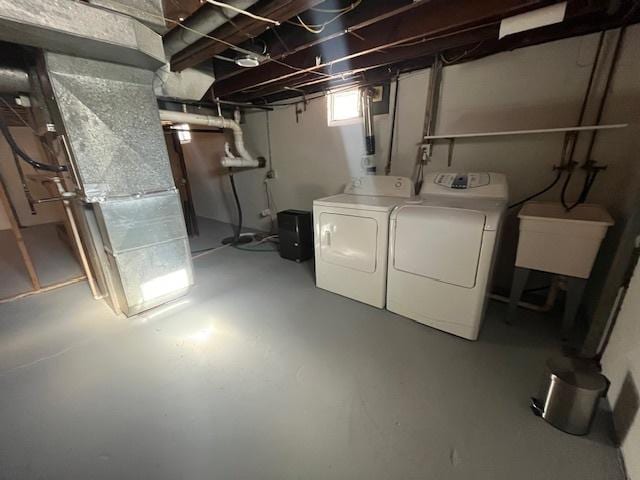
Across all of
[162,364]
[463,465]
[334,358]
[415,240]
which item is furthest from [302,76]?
[463,465]

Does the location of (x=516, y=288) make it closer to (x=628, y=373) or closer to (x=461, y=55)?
(x=628, y=373)

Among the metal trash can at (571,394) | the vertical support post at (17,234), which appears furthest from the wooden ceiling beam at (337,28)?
the vertical support post at (17,234)

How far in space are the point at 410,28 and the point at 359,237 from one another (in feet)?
4.99

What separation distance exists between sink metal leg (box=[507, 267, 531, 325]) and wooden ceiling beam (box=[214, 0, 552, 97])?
1.61 metres

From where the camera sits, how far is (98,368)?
171 cm

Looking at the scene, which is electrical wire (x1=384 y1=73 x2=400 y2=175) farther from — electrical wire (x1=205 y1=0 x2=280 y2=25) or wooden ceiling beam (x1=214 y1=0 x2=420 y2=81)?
electrical wire (x1=205 y1=0 x2=280 y2=25)

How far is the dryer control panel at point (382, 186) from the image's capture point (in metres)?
2.30

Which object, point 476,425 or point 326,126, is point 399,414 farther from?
point 326,126

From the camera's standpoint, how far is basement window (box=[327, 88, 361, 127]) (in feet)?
9.70

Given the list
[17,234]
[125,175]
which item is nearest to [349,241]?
[125,175]

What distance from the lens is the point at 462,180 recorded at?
2137 mm

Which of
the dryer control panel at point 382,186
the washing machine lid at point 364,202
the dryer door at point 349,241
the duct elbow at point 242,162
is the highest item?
the duct elbow at point 242,162

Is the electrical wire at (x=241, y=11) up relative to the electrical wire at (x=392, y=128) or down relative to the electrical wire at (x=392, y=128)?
up

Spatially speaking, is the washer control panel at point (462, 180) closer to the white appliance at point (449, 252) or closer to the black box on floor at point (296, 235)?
the white appliance at point (449, 252)
